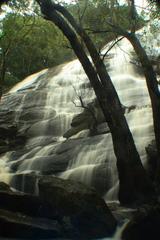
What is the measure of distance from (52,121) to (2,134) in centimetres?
306

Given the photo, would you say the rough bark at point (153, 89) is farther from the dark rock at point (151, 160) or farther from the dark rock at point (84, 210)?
the dark rock at point (84, 210)

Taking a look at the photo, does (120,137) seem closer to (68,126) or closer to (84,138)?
(84,138)

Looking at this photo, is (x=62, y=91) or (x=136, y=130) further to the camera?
(x=62, y=91)

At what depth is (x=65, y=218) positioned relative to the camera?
1259cm

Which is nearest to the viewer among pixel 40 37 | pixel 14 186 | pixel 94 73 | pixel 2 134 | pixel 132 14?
pixel 94 73

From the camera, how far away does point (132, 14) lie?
1655 centimetres

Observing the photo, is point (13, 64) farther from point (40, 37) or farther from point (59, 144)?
point (59, 144)

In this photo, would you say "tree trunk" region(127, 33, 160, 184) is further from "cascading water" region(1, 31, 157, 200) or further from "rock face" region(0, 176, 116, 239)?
"rock face" region(0, 176, 116, 239)

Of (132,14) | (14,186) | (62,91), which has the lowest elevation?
(14,186)

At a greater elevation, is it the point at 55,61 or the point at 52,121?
the point at 55,61

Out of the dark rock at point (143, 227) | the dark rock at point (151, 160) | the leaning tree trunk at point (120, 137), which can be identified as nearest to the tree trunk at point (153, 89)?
the leaning tree trunk at point (120, 137)

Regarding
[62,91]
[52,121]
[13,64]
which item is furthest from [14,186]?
[13,64]

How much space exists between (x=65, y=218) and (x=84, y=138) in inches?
357

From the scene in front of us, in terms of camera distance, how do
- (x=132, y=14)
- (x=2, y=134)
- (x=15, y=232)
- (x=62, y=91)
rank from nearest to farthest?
(x=15, y=232) < (x=132, y=14) < (x=2, y=134) < (x=62, y=91)
